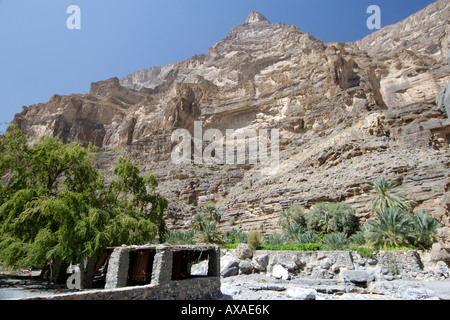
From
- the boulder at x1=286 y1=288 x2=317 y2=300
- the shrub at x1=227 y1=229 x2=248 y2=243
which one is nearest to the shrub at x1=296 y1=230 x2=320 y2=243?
the shrub at x1=227 y1=229 x2=248 y2=243

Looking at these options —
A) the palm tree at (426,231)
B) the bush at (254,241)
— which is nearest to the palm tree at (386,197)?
the palm tree at (426,231)

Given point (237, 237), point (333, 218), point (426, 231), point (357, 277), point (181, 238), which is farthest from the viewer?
point (181, 238)

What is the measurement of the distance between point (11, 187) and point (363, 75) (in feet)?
217

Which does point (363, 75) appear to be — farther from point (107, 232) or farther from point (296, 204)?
point (107, 232)

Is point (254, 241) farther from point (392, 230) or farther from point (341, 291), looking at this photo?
point (392, 230)

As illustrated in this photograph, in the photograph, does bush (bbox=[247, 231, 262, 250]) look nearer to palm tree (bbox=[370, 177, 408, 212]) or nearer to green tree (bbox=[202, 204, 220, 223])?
palm tree (bbox=[370, 177, 408, 212])

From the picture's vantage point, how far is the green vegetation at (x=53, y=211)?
1312 centimetres

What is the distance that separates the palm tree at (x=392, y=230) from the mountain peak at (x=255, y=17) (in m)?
160

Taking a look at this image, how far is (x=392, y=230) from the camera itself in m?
18.3

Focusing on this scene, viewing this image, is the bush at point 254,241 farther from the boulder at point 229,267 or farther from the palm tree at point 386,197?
the palm tree at point 386,197

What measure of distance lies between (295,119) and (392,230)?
1750 inches

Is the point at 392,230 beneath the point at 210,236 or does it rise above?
above

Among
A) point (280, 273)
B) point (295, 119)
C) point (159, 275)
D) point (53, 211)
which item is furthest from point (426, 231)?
point (295, 119)
